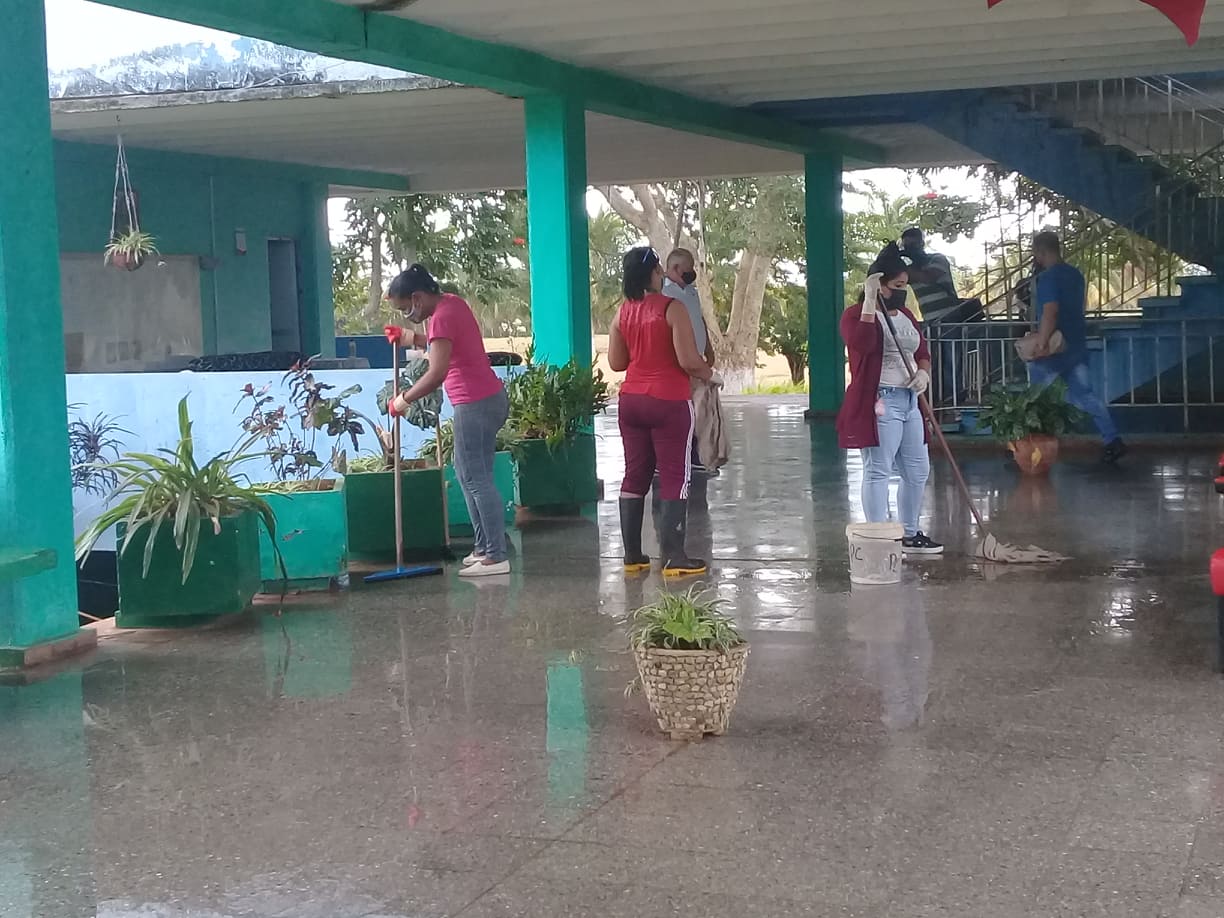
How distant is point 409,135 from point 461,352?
8802 mm

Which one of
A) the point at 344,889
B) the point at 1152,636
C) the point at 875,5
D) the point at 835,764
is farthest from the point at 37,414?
the point at 875,5

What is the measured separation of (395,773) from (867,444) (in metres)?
3.98

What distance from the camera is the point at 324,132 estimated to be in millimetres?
15812

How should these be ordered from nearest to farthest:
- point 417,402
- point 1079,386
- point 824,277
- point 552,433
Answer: point 417,402 < point 552,433 < point 1079,386 < point 824,277

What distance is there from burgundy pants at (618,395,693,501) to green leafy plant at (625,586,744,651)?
113 inches

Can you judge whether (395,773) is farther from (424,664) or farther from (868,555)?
(868,555)

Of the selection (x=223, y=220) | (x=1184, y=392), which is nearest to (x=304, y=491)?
(x=1184, y=392)

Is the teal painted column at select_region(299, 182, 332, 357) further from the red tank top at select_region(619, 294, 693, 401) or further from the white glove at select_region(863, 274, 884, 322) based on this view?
the white glove at select_region(863, 274, 884, 322)

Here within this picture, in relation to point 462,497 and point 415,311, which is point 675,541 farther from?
point 462,497

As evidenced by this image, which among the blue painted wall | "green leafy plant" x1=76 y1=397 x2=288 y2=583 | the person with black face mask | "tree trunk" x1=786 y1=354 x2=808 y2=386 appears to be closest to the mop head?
the person with black face mask

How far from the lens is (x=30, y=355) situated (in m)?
6.46

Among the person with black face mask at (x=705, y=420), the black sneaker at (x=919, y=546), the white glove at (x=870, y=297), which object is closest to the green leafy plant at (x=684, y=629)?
the white glove at (x=870, y=297)

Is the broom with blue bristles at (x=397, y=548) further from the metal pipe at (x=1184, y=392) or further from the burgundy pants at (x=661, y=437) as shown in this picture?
→ the metal pipe at (x=1184, y=392)

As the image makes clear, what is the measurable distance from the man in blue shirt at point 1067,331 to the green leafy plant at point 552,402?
419cm
